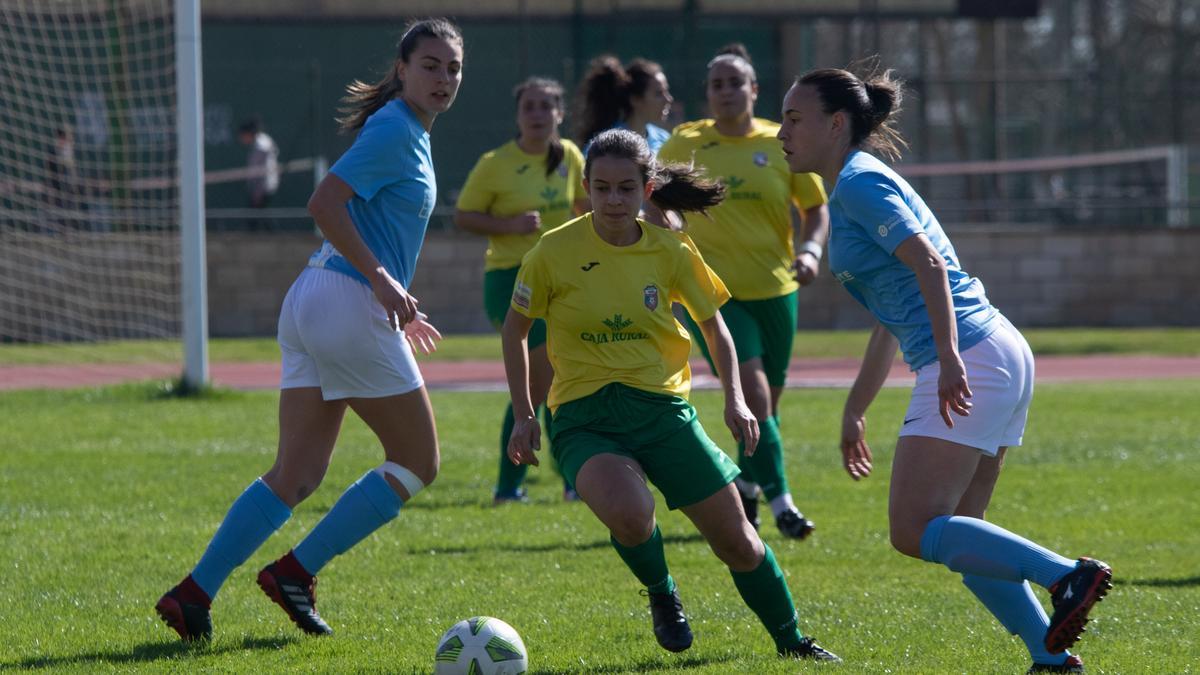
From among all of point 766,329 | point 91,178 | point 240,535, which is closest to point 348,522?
point 240,535

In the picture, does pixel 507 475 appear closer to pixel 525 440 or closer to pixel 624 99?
pixel 624 99

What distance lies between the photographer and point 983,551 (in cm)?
447

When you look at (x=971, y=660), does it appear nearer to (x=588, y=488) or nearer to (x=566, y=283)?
(x=588, y=488)

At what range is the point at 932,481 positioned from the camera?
15.0 ft

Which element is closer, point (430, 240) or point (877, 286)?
point (877, 286)

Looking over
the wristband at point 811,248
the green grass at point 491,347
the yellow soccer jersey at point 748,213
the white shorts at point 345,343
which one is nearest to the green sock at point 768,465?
the yellow soccer jersey at point 748,213

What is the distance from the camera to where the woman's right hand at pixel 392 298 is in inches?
199

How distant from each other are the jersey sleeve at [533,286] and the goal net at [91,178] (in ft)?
38.1

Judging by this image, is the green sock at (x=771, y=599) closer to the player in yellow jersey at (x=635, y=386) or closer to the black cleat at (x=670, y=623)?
the player in yellow jersey at (x=635, y=386)

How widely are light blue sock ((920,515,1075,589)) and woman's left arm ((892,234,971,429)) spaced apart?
0.30 m

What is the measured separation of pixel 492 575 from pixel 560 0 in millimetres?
18831

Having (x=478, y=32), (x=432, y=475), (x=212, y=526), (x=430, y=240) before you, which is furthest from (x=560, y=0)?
(x=432, y=475)

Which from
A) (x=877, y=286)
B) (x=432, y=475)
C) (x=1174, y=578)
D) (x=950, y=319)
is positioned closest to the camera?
(x=950, y=319)

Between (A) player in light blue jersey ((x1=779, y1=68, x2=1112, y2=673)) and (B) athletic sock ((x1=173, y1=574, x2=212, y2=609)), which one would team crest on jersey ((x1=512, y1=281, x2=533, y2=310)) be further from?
(B) athletic sock ((x1=173, y1=574, x2=212, y2=609))
